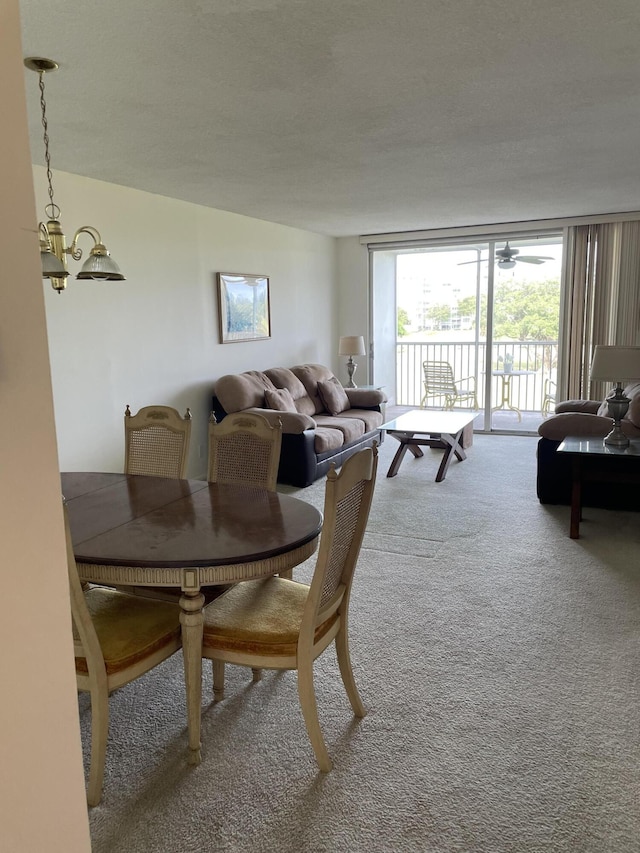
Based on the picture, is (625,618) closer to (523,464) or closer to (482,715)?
(482,715)

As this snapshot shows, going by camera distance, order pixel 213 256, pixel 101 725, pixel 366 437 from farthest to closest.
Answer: pixel 366 437
pixel 213 256
pixel 101 725

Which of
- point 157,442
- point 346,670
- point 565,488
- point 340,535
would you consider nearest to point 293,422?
point 157,442

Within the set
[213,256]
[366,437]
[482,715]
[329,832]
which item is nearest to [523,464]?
[366,437]

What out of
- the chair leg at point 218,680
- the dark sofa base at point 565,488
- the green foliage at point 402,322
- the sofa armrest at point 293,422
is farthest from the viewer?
the green foliage at point 402,322

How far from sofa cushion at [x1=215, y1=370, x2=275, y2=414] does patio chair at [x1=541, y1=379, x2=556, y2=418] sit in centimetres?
427

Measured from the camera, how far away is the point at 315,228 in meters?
7.11

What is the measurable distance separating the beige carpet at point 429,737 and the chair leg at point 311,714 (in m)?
0.05

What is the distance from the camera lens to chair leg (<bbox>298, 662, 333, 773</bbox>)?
6.37 ft

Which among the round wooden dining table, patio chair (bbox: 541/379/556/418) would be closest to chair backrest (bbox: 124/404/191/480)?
the round wooden dining table

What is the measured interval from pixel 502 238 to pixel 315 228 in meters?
2.15

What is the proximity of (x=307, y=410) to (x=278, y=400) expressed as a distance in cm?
75

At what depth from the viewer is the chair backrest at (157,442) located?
10.1 feet

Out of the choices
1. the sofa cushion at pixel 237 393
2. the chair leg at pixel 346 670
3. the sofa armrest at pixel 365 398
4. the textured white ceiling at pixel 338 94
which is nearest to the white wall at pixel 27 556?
the chair leg at pixel 346 670

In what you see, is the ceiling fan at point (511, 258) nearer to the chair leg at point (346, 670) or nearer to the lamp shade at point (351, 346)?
the lamp shade at point (351, 346)
